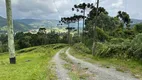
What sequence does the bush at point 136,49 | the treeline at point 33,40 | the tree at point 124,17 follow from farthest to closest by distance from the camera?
the treeline at point 33,40 < the tree at point 124,17 < the bush at point 136,49

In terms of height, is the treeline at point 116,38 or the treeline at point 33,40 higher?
the treeline at point 116,38

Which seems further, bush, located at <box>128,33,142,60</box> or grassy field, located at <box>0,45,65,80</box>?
bush, located at <box>128,33,142,60</box>

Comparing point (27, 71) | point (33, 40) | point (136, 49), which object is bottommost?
point (33, 40)

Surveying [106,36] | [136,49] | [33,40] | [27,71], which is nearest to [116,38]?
[106,36]

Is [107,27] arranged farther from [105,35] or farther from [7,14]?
[7,14]

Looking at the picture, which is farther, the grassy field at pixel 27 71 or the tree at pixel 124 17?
the tree at pixel 124 17

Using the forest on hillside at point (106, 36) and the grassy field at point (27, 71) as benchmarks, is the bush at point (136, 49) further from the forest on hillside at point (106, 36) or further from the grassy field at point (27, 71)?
the grassy field at point (27, 71)

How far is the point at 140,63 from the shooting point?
21016 millimetres

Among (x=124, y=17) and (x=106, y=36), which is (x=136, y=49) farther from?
(x=124, y=17)

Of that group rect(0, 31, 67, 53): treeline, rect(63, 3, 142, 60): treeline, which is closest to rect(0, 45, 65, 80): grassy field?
rect(63, 3, 142, 60): treeline

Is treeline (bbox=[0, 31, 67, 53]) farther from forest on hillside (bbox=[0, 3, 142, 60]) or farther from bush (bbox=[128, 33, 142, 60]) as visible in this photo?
bush (bbox=[128, 33, 142, 60])

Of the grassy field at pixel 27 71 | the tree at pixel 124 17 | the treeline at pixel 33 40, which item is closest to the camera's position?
the grassy field at pixel 27 71

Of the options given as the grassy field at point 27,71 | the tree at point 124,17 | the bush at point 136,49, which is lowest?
the grassy field at point 27,71

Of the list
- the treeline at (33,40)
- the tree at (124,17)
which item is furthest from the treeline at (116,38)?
the treeline at (33,40)
